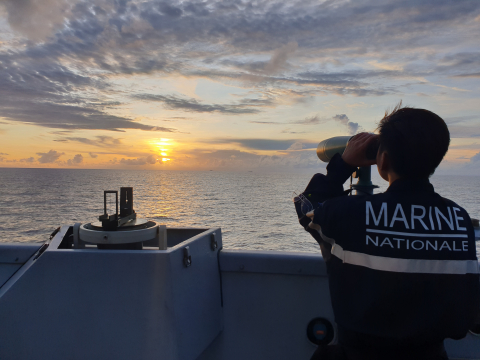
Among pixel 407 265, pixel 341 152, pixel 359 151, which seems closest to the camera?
pixel 407 265

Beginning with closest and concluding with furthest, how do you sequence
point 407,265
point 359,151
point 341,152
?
point 407,265 → point 359,151 → point 341,152

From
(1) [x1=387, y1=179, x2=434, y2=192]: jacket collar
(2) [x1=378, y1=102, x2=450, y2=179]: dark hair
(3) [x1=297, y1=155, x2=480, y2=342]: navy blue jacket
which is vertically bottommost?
(3) [x1=297, y1=155, x2=480, y2=342]: navy blue jacket

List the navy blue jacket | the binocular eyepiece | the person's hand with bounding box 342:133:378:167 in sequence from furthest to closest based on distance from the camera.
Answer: the binocular eyepiece < the person's hand with bounding box 342:133:378:167 < the navy blue jacket

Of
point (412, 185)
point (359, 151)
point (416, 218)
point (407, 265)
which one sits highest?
point (359, 151)

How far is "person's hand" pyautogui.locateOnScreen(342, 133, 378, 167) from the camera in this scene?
1.41 m

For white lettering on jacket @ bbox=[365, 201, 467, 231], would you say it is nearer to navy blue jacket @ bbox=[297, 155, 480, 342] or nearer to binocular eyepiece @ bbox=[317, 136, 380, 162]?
navy blue jacket @ bbox=[297, 155, 480, 342]

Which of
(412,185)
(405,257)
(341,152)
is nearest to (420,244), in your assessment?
(405,257)

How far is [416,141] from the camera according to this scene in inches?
45.0

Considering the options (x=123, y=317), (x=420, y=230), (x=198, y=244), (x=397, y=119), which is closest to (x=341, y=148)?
(x=397, y=119)

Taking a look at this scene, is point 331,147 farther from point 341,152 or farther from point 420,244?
point 420,244

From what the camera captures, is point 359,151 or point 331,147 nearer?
point 359,151

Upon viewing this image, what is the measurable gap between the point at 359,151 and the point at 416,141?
12.1 inches

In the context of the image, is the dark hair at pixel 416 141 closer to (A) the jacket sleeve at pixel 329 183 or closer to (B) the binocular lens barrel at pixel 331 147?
(A) the jacket sleeve at pixel 329 183

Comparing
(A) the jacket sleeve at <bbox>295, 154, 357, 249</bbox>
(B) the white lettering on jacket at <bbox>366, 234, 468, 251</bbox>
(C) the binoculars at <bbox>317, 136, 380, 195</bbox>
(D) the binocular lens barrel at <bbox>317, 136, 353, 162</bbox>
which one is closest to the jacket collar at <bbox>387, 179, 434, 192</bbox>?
(B) the white lettering on jacket at <bbox>366, 234, 468, 251</bbox>
